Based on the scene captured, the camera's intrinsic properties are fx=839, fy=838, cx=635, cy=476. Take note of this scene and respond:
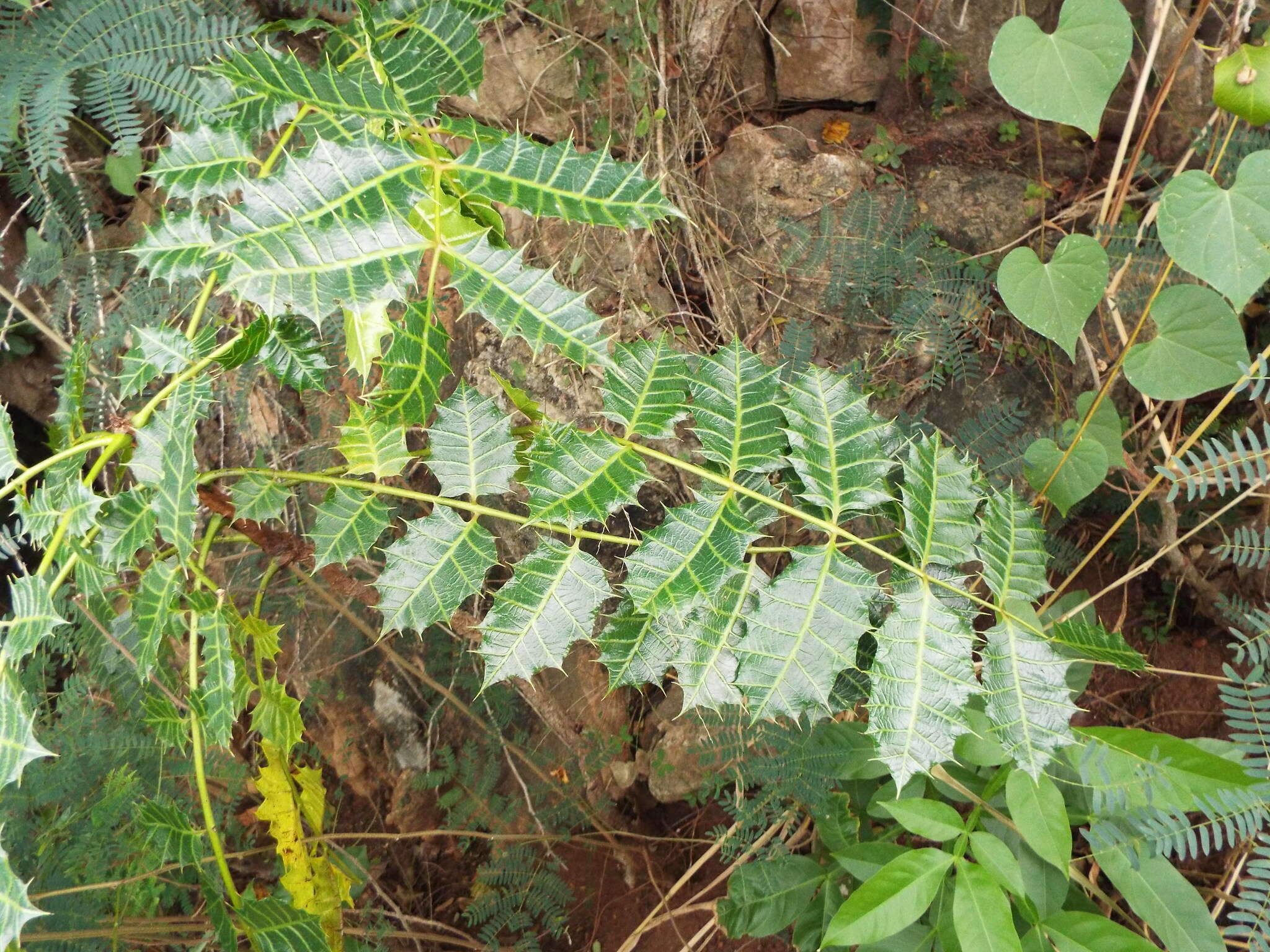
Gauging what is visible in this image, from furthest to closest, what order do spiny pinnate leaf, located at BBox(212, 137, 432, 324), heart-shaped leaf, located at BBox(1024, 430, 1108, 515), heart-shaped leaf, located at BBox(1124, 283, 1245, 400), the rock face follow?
the rock face < heart-shaped leaf, located at BBox(1024, 430, 1108, 515) < heart-shaped leaf, located at BBox(1124, 283, 1245, 400) < spiny pinnate leaf, located at BBox(212, 137, 432, 324)

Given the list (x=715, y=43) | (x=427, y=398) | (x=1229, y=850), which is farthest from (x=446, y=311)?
(x=1229, y=850)

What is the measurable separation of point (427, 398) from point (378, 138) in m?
0.27

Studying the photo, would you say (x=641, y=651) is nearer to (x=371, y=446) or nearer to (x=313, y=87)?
(x=371, y=446)

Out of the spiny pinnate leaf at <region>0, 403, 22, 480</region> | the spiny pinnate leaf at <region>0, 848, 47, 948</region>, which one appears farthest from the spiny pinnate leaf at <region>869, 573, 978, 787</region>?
the spiny pinnate leaf at <region>0, 403, 22, 480</region>

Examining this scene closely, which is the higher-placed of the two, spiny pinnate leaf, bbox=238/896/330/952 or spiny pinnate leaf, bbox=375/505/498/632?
spiny pinnate leaf, bbox=375/505/498/632

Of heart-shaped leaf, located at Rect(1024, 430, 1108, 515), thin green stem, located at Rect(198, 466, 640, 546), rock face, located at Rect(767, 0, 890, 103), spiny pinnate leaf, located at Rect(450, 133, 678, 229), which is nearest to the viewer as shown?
spiny pinnate leaf, located at Rect(450, 133, 678, 229)

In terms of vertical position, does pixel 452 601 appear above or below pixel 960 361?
above

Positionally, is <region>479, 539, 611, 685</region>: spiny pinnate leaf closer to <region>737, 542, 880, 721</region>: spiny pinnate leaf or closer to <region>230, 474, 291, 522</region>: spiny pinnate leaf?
<region>737, 542, 880, 721</region>: spiny pinnate leaf

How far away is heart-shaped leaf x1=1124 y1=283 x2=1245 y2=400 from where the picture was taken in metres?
1.43

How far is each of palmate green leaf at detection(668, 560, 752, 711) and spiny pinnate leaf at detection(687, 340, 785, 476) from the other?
128 mm

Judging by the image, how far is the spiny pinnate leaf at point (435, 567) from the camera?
101 centimetres

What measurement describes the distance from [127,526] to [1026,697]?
1103 mm

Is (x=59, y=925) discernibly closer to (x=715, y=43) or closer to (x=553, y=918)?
(x=553, y=918)

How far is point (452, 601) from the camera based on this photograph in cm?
102
